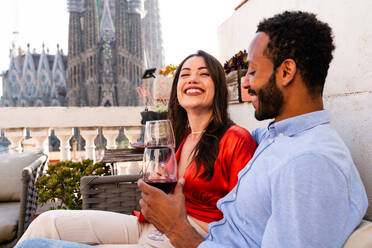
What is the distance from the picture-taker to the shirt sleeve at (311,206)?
2.43 ft

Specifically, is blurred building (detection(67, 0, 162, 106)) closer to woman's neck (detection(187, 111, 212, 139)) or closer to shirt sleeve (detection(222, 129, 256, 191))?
woman's neck (detection(187, 111, 212, 139))

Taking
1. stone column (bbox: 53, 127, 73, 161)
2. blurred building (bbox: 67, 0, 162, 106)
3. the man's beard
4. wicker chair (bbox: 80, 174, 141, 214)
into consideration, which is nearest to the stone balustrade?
stone column (bbox: 53, 127, 73, 161)

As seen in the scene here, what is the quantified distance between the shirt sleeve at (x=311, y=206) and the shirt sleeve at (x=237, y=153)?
570 millimetres

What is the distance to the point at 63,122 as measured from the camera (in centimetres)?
546

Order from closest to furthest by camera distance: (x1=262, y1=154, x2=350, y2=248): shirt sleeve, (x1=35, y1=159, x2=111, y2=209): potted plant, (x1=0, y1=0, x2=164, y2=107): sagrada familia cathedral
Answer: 1. (x1=262, y1=154, x2=350, y2=248): shirt sleeve
2. (x1=35, y1=159, x2=111, y2=209): potted plant
3. (x1=0, y1=0, x2=164, y2=107): sagrada familia cathedral

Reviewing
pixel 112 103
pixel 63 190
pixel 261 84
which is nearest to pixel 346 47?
pixel 261 84

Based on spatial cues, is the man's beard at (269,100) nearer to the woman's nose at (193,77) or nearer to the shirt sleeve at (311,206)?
the shirt sleeve at (311,206)

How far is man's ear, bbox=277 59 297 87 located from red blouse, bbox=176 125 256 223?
18.1 inches

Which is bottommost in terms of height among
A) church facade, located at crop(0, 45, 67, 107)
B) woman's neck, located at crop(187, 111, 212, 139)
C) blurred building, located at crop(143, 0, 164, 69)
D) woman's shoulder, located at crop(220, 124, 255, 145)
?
woman's shoulder, located at crop(220, 124, 255, 145)

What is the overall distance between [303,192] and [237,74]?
2.07 metres

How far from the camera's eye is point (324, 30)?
1.03m

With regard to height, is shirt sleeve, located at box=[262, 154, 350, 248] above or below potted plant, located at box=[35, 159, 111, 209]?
above

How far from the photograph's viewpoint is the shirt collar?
1025 mm

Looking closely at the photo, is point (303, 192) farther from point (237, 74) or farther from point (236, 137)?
point (237, 74)
